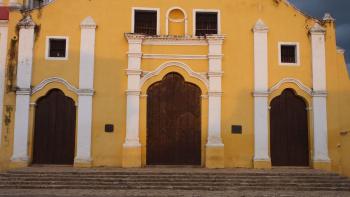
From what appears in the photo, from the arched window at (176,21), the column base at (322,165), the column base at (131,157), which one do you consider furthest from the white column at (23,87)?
the column base at (322,165)

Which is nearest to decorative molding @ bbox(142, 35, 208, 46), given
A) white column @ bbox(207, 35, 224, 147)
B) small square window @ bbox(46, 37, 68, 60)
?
white column @ bbox(207, 35, 224, 147)

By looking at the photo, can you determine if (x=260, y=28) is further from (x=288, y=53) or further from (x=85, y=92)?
(x=85, y=92)

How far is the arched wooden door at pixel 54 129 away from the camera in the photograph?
17078 millimetres

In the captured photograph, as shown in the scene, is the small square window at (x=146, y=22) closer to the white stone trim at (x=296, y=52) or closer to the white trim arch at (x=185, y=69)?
the white trim arch at (x=185, y=69)

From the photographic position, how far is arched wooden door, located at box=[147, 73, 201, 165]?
56.7 ft

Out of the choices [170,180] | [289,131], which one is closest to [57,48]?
[170,180]

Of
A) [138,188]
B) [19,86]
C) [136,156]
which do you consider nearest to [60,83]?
[19,86]

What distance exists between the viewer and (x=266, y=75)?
57.4ft

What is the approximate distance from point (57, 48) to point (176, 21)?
16.3 feet

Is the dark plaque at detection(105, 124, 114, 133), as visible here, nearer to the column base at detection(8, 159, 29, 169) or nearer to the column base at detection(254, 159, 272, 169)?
the column base at detection(8, 159, 29, 169)

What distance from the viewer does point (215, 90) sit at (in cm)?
1727

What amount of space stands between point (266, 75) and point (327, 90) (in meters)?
2.56

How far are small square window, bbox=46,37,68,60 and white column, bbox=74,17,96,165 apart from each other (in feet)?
2.26

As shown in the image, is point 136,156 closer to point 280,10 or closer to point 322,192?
point 322,192
